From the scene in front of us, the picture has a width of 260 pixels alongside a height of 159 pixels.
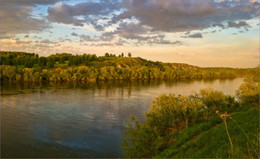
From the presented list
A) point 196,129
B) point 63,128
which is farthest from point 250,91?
point 63,128

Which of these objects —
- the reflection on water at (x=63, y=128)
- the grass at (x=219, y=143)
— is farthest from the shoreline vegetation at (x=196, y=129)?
the reflection on water at (x=63, y=128)

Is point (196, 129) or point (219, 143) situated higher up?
point (219, 143)

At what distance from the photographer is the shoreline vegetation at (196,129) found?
→ 43.1 ft

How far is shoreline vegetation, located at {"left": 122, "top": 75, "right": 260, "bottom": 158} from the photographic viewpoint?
43.1 ft

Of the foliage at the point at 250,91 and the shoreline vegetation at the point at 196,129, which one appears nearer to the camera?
the shoreline vegetation at the point at 196,129

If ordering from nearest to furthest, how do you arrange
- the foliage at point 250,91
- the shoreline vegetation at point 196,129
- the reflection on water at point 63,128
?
the shoreline vegetation at point 196,129 → the reflection on water at point 63,128 → the foliage at point 250,91

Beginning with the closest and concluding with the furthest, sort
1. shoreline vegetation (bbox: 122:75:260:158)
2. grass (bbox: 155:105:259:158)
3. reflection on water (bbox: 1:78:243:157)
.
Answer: grass (bbox: 155:105:259:158) < shoreline vegetation (bbox: 122:75:260:158) < reflection on water (bbox: 1:78:243:157)

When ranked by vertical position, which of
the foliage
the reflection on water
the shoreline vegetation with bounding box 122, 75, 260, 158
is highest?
the foliage

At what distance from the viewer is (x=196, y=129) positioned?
75.2 feet

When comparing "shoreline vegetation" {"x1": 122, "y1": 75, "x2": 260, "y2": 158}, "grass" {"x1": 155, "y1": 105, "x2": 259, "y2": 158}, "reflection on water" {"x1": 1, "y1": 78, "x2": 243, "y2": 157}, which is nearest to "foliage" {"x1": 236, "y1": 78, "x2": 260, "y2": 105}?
"shoreline vegetation" {"x1": 122, "y1": 75, "x2": 260, "y2": 158}

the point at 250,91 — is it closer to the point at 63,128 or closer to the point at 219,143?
the point at 219,143

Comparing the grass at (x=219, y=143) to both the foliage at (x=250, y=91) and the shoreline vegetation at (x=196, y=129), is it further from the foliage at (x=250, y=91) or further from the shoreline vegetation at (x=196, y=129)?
the foliage at (x=250, y=91)

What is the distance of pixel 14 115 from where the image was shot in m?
46.1

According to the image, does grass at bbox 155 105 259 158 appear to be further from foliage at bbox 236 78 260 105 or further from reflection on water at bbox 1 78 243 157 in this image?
foliage at bbox 236 78 260 105
